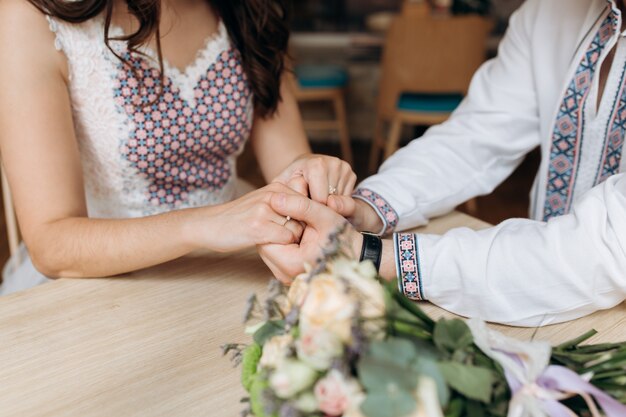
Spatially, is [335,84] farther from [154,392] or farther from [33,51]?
[154,392]

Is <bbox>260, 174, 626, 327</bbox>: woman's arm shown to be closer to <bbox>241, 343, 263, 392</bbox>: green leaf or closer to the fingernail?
the fingernail

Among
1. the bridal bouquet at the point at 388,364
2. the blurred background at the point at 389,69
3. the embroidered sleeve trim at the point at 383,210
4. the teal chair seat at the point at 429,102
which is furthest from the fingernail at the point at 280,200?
the teal chair seat at the point at 429,102

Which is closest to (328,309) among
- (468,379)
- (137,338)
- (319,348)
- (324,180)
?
(319,348)

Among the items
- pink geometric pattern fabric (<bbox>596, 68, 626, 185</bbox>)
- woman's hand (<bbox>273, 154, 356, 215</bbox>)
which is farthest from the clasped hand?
pink geometric pattern fabric (<bbox>596, 68, 626, 185</bbox>)

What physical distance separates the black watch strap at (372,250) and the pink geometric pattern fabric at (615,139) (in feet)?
1.84

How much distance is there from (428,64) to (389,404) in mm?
3538

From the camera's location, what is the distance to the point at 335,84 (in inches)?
172

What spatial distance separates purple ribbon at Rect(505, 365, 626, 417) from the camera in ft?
1.89

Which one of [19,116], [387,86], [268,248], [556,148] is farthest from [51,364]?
[387,86]

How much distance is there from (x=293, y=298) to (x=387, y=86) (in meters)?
3.55

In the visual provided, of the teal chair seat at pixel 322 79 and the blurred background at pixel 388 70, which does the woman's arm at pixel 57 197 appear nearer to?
the blurred background at pixel 388 70

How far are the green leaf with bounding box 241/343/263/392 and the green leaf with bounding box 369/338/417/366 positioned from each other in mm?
160

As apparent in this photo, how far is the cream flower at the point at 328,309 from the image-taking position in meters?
0.48

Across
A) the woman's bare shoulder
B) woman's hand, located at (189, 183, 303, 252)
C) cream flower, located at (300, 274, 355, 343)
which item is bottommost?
woman's hand, located at (189, 183, 303, 252)
